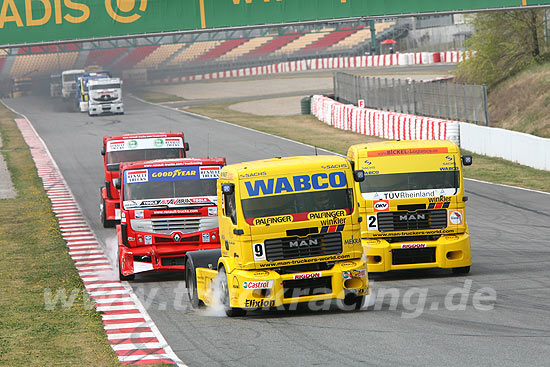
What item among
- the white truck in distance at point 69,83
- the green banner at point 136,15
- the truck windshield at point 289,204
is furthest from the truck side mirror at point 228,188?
the white truck in distance at point 69,83

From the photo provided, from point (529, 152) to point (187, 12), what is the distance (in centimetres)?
1536

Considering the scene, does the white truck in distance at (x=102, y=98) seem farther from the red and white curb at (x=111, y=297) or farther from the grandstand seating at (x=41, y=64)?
the grandstand seating at (x=41, y=64)

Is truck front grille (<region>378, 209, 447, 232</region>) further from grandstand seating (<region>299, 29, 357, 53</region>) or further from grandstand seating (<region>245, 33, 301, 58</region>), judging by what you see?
grandstand seating (<region>245, 33, 301, 58</region>)

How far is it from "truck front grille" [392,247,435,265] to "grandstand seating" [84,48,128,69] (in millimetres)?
98131

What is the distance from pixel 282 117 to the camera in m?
55.7

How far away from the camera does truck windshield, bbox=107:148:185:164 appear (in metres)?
24.5

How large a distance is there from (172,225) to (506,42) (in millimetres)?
32336

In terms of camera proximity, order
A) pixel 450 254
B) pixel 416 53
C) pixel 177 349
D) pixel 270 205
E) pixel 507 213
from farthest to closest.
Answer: pixel 416 53 → pixel 507 213 → pixel 450 254 → pixel 270 205 → pixel 177 349

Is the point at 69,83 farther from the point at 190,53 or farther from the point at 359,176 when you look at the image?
the point at 359,176

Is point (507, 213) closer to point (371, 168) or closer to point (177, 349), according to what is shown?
point (371, 168)

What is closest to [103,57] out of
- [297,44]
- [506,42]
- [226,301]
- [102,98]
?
[297,44]

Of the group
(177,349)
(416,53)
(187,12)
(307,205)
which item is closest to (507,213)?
(307,205)

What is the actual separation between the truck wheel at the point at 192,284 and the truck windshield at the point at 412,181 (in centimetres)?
325

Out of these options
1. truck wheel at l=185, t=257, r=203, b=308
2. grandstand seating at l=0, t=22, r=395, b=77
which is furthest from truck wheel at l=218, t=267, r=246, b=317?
grandstand seating at l=0, t=22, r=395, b=77
